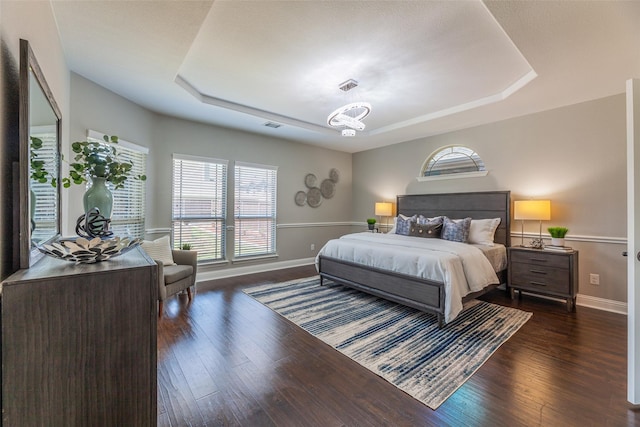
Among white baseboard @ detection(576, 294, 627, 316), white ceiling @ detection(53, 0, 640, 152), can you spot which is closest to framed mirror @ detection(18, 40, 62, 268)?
white ceiling @ detection(53, 0, 640, 152)

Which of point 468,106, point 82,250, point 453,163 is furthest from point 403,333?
point 453,163

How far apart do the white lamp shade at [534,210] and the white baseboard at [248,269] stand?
12.6 feet

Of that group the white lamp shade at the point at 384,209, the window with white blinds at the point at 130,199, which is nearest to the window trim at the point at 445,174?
the white lamp shade at the point at 384,209

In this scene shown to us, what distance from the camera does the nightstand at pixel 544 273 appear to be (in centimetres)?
320

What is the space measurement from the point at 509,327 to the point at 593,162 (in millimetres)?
2445

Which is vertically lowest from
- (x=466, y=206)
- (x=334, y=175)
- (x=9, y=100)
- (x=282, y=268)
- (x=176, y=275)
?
(x=282, y=268)

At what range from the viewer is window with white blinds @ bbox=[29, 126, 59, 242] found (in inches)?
47.6

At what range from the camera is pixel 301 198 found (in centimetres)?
577

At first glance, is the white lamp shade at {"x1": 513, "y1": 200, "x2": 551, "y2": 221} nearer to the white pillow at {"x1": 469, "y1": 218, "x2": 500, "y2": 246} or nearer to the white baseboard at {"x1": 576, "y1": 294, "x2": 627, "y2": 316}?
the white pillow at {"x1": 469, "y1": 218, "x2": 500, "y2": 246}

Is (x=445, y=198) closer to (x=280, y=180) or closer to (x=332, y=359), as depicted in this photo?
(x=280, y=180)

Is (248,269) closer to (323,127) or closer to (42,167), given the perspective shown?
(323,127)

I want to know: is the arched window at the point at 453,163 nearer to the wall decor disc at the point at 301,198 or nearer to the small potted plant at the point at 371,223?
the small potted plant at the point at 371,223

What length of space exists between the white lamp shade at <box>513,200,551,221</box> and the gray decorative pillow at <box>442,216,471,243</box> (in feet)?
2.12

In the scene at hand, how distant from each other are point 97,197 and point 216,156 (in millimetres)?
3034
